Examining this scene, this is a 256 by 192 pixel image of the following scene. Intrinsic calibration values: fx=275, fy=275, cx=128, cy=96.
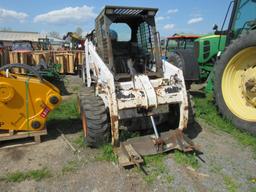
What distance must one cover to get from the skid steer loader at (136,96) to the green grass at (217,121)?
99cm

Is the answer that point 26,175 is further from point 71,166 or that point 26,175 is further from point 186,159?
point 186,159

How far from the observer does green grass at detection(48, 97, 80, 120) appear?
6026 millimetres

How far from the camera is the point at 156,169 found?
12.1 feet

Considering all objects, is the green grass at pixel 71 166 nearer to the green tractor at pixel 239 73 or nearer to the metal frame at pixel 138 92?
the metal frame at pixel 138 92

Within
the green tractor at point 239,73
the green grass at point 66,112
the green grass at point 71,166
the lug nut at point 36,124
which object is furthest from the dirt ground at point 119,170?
the green grass at point 66,112

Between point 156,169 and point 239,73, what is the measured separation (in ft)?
8.50

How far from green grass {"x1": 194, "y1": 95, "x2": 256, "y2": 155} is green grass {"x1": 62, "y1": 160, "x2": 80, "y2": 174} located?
2644 mm

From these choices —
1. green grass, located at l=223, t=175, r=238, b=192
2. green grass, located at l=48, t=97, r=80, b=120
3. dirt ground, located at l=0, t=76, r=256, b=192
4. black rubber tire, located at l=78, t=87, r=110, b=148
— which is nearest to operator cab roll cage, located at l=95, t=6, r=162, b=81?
black rubber tire, located at l=78, t=87, r=110, b=148

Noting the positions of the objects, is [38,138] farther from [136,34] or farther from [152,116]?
[136,34]

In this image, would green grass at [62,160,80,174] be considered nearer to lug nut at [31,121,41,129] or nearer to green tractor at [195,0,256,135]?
lug nut at [31,121,41,129]

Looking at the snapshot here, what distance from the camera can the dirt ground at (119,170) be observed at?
10.9ft

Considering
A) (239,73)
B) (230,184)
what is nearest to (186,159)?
(230,184)

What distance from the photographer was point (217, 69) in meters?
5.23

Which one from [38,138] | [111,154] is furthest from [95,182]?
[38,138]
